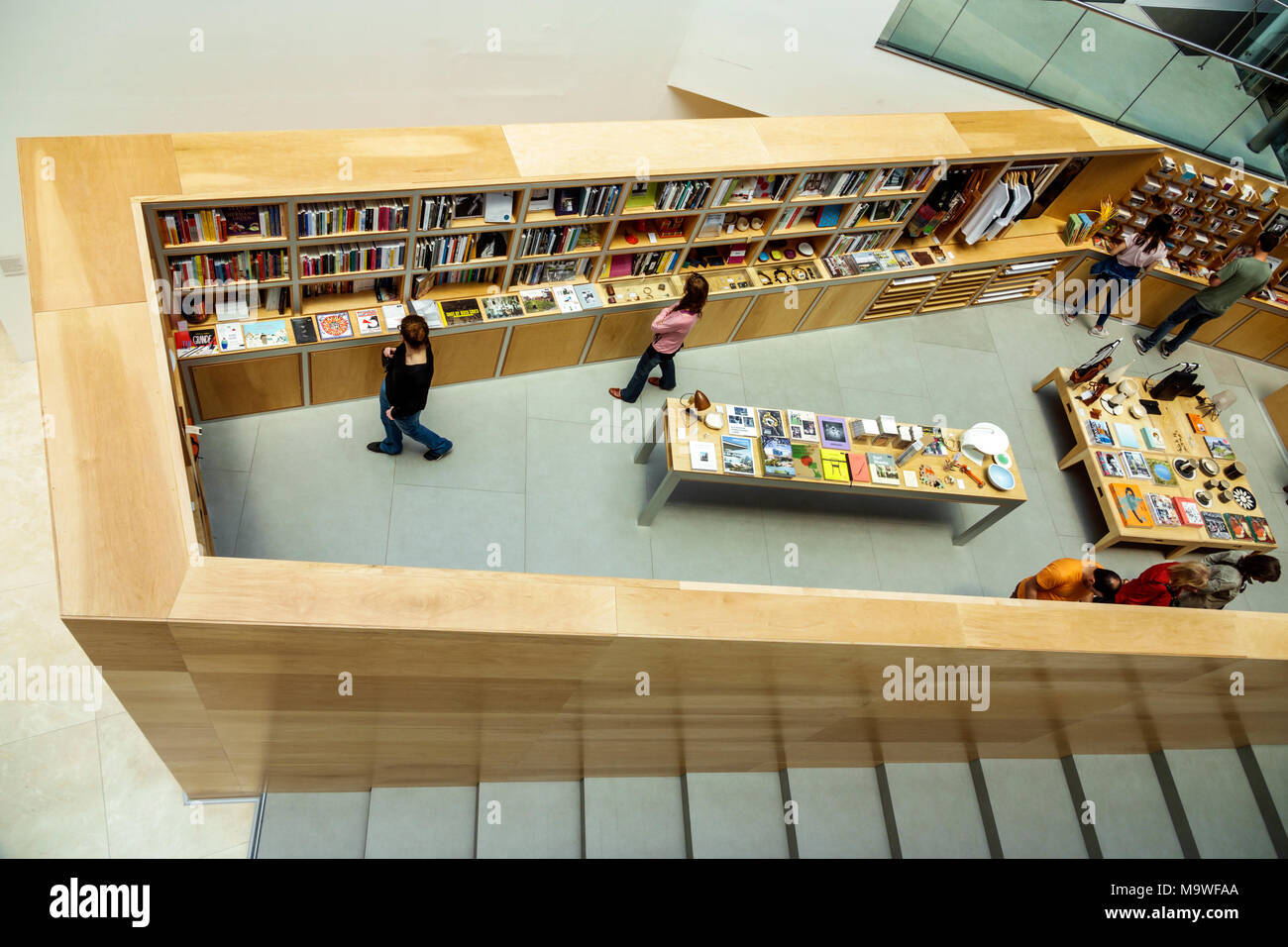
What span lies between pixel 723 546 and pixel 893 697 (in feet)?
6.53

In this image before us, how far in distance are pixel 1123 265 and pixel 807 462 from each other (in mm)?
4274

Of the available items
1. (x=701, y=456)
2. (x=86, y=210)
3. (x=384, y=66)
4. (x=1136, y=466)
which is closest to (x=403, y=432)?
(x=701, y=456)

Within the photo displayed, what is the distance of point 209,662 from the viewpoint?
333cm

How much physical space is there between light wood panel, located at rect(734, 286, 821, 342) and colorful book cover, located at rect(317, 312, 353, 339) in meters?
3.12

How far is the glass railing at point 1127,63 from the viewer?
252 inches

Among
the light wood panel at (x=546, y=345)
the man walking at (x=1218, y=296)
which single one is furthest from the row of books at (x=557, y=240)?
the man walking at (x=1218, y=296)

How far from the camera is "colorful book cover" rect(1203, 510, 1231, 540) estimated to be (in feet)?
20.6

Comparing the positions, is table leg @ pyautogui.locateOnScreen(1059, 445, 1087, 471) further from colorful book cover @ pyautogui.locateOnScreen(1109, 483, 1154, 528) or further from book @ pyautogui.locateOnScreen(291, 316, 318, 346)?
book @ pyautogui.locateOnScreen(291, 316, 318, 346)

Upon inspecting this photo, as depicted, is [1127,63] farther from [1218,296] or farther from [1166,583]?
[1166,583]

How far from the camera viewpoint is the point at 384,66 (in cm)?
549

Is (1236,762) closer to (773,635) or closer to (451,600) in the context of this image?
(773,635)

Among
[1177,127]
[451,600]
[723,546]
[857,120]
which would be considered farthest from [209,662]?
[1177,127]

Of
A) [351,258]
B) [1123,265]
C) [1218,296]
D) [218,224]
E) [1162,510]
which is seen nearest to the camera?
[218,224]
